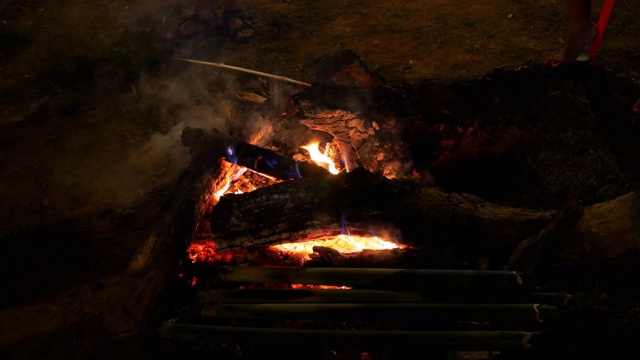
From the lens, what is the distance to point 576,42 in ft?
16.2

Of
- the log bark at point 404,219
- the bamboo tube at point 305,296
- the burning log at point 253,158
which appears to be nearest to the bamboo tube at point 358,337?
the bamboo tube at point 305,296

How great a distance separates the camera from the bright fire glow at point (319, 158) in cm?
398

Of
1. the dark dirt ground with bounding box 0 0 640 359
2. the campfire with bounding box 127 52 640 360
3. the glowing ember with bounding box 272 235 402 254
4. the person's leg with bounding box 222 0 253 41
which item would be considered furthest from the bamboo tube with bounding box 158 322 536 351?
the person's leg with bounding box 222 0 253 41

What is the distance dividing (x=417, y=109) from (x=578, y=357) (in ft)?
7.74

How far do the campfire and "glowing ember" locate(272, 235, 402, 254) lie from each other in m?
0.01

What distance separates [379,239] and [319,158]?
4.22 ft

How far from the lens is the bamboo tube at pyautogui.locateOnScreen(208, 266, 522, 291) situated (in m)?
2.58

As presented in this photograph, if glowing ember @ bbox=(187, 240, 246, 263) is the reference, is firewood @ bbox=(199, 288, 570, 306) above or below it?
Answer: above

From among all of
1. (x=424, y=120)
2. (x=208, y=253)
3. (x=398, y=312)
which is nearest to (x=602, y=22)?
(x=424, y=120)

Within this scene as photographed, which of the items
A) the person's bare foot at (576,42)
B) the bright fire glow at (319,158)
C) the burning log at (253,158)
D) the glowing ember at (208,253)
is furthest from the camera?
the person's bare foot at (576,42)

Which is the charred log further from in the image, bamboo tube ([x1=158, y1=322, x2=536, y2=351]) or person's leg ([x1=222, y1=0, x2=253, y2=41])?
person's leg ([x1=222, y1=0, x2=253, y2=41])

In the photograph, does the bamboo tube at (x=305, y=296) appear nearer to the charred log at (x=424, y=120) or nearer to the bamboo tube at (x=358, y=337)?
the bamboo tube at (x=358, y=337)

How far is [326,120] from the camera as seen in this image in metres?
3.92

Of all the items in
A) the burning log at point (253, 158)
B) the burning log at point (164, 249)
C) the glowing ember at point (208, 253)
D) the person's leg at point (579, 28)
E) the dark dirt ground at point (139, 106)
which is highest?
the person's leg at point (579, 28)
